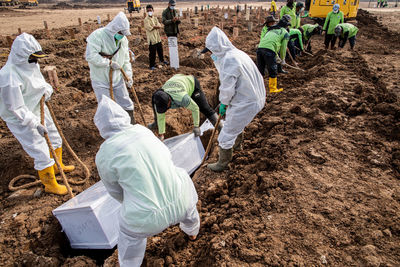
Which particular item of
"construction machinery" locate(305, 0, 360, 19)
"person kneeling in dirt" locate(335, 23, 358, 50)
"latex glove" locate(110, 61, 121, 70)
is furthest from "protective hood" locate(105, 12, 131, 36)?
"construction machinery" locate(305, 0, 360, 19)

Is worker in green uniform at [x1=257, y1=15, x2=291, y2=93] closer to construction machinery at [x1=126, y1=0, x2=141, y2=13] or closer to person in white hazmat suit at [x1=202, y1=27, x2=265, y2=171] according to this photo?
person in white hazmat suit at [x1=202, y1=27, x2=265, y2=171]

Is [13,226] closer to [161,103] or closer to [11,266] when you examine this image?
[11,266]

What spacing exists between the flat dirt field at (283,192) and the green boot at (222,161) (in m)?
0.09

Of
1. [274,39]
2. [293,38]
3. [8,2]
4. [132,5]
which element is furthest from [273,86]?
[8,2]

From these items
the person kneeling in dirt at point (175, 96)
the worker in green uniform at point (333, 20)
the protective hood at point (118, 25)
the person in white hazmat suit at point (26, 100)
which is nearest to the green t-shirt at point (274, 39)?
the person kneeling in dirt at point (175, 96)

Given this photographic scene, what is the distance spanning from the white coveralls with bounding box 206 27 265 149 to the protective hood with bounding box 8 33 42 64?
7.09 ft

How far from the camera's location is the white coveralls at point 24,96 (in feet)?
9.61

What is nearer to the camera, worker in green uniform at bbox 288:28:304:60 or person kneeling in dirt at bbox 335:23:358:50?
worker in green uniform at bbox 288:28:304:60

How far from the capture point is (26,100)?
3.22 metres

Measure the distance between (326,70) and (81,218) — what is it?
6.49 metres

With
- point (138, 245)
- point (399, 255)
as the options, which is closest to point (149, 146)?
point (138, 245)

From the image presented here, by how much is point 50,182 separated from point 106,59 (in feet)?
6.63

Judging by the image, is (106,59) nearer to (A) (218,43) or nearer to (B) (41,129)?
(B) (41,129)

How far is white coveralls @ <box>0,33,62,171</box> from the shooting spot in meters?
2.93
